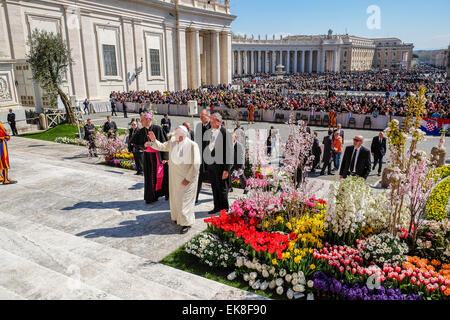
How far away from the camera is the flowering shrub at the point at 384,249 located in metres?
4.50

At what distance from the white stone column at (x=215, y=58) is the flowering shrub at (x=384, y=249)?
151ft

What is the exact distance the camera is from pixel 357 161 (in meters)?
7.50

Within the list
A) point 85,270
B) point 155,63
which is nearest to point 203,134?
point 85,270

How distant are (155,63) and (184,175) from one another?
3584 cm

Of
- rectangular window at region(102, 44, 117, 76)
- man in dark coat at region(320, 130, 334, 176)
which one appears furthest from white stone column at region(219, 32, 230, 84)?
man in dark coat at region(320, 130, 334, 176)

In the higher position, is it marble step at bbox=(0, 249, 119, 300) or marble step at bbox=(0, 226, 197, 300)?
marble step at bbox=(0, 249, 119, 300)

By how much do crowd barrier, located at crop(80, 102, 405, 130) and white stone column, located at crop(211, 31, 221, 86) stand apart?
69.3ft

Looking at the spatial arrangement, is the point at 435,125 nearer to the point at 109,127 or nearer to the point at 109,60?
the point at 109,127

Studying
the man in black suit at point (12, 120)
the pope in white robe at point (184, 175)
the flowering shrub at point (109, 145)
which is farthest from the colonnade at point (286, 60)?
the pope in white robe at point (184, 175)

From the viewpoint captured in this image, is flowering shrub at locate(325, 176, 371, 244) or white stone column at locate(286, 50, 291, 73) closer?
flowering shrub at locate(325, 176, 371, 244)

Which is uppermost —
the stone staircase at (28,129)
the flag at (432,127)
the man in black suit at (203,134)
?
the man in black suit at (203,134)

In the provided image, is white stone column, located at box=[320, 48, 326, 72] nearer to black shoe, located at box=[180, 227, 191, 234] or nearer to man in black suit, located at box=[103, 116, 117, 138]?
man in black suit, located at box=[103, 116, 117, 138]

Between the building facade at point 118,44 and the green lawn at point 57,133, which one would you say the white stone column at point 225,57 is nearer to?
the building facade at point 118,44

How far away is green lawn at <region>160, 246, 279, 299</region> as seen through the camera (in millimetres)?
4445
